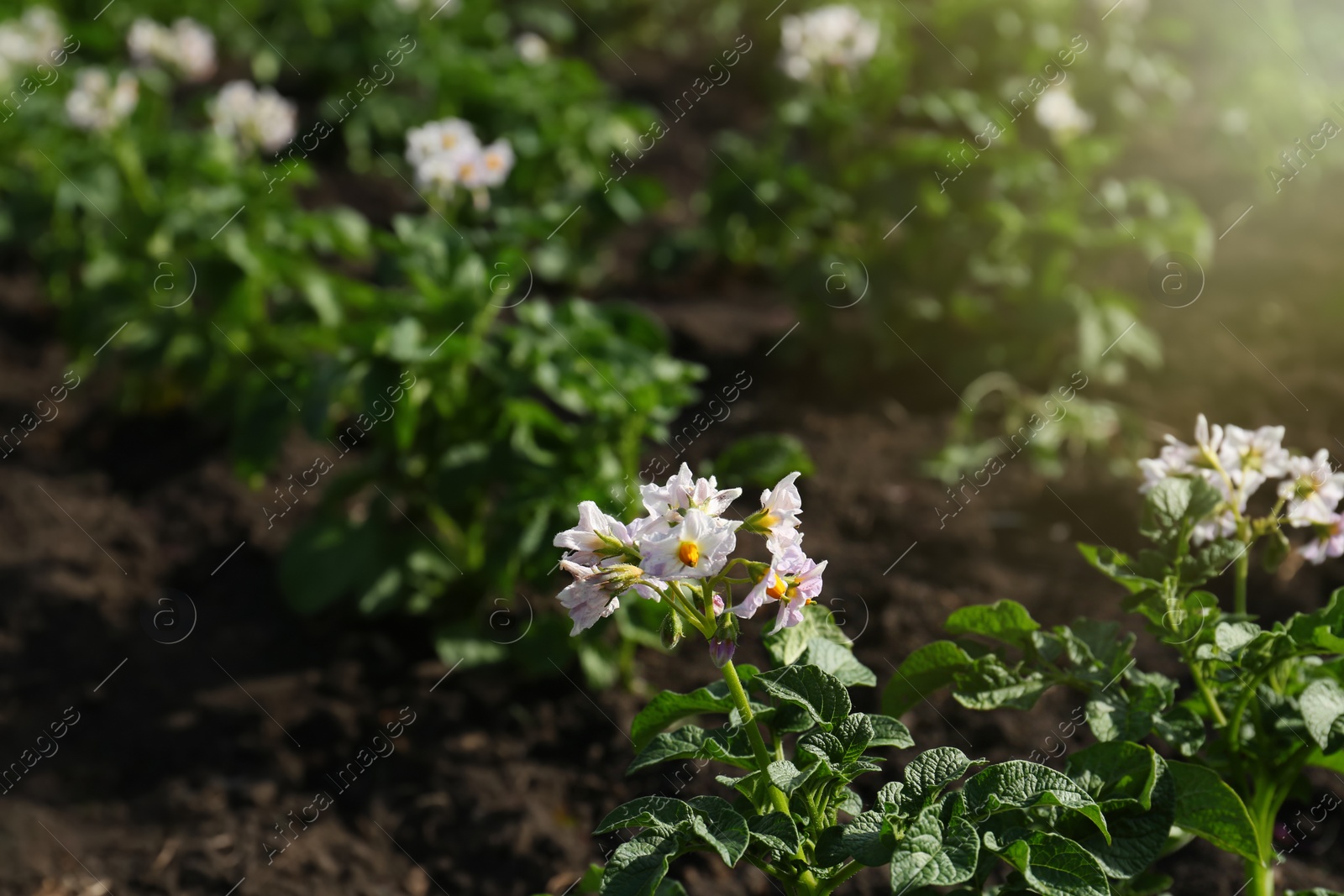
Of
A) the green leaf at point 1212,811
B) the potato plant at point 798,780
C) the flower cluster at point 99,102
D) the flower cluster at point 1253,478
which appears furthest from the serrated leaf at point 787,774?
the flower cluster at point 99,102

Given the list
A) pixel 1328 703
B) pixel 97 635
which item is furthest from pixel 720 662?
pixel 97 635

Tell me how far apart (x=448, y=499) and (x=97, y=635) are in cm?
125

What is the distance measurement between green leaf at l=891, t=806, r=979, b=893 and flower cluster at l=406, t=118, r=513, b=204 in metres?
2.28

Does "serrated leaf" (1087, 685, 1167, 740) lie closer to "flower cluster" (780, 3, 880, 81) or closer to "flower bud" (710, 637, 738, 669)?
"flower bud" (710, 637, 738, 669)

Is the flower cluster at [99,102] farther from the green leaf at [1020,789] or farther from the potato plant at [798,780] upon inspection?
the green leaf at [1020,789]

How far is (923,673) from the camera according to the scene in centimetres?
179

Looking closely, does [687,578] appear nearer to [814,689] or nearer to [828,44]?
[814,689]

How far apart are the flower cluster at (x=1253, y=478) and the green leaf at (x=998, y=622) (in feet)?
0.98

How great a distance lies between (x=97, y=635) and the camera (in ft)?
10.8

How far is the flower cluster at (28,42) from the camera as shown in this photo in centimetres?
469

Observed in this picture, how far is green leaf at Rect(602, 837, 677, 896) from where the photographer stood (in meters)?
1.35

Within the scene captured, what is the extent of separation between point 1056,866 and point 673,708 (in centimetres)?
52

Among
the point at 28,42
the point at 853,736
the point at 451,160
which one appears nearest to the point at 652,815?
the point at 853,736

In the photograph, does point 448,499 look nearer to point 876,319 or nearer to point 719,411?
point 719,411
